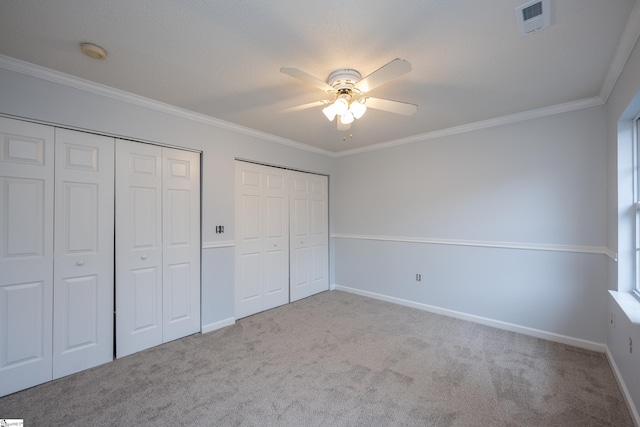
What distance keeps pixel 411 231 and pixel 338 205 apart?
142 centimetres

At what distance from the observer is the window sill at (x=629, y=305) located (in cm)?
164

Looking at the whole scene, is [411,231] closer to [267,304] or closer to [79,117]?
[267,304]

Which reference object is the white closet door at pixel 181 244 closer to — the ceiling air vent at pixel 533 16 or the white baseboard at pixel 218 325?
the white baseboard at pixel 218 325

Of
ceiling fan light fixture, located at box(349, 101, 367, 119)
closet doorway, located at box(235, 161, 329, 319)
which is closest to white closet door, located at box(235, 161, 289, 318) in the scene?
closet doorway, located at box(235, 161, 329, 319)

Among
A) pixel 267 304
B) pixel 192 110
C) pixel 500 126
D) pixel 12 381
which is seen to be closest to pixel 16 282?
pixel 12 381

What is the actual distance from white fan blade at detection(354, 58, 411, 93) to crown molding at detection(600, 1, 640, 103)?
123cm

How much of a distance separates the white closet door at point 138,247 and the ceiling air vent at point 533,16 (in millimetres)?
3125

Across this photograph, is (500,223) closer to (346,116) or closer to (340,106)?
(346,116)

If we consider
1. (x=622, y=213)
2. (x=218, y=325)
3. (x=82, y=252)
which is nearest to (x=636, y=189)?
(x=622, y=213)

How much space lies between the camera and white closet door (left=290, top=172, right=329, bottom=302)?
427 centimetres

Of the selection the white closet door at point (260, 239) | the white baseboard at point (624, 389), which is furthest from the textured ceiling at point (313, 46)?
the white baseboard at point (624, 389)

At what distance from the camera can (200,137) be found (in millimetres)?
3098

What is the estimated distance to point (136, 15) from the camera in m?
1.55

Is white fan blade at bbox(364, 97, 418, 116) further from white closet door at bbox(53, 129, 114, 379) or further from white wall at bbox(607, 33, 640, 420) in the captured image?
white closet door at bbox(53, 129, 114, 379)
